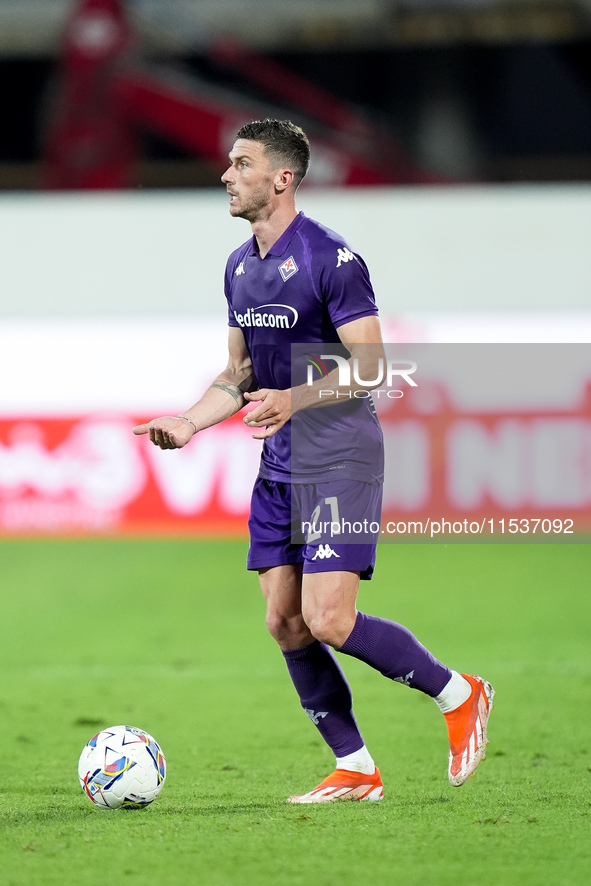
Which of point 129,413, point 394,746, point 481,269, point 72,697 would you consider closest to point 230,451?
point 129,413

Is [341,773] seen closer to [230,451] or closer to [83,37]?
[230,451]

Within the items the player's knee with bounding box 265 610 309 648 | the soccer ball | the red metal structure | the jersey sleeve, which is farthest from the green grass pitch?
the red metal structure

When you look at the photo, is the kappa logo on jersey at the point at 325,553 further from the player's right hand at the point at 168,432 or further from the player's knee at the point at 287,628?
the player's right hand at the point at 168,432

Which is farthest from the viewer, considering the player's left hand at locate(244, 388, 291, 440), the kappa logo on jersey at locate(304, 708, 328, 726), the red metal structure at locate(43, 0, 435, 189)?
the red metal structure at locate(43, 0, 435, 189)

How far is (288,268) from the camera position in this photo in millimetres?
3934

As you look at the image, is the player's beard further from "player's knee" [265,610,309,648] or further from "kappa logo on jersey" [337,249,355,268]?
"player's knee" [265,610,309,648]

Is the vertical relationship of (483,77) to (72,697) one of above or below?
above

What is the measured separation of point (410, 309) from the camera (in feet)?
34.8

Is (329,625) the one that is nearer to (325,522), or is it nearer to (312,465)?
(325,522)

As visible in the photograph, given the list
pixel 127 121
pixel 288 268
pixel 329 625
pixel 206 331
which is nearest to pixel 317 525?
pixel 329 625

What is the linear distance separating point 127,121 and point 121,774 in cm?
1304

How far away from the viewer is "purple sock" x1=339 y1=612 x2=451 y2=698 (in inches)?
154

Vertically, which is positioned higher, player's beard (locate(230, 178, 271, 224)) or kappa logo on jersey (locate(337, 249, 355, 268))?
player's beard (locate(230, 178, 271, 224))

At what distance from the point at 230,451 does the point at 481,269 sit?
276 cm
